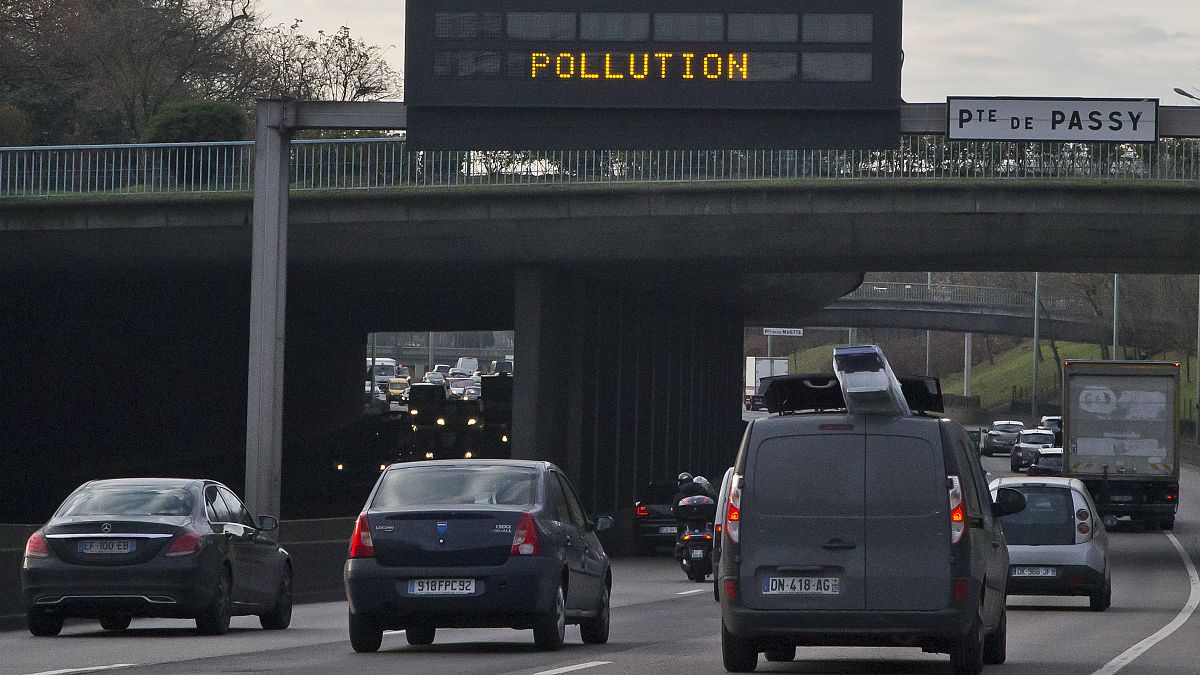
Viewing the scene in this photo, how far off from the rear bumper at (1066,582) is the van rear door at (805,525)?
983 centimetres

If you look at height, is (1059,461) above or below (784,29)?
below

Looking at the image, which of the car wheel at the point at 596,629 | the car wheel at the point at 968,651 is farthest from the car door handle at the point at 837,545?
the car wheel at the point at 596,629

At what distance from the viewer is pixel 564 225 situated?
36812 millimetres

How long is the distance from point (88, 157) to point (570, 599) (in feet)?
85.5

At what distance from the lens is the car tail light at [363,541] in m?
14.1

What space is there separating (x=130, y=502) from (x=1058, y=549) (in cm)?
1054

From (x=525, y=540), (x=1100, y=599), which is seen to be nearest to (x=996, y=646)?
(x=525, y=540)

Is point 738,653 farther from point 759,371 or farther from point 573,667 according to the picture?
point 759,371

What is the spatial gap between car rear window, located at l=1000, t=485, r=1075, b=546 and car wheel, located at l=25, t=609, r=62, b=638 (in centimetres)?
1044

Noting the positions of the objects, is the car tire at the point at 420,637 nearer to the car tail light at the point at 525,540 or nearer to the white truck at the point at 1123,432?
the car tail light at the point at 525,540

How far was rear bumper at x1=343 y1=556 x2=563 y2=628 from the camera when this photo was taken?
14023mm

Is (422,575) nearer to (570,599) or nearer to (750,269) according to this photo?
(570,599)

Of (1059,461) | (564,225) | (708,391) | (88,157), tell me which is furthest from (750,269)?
(708,391)

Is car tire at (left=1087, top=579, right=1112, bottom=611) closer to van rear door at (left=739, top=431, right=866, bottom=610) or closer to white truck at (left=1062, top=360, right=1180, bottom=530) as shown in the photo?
van rear door at (left=739, top=431, right=866, bottom=610)
